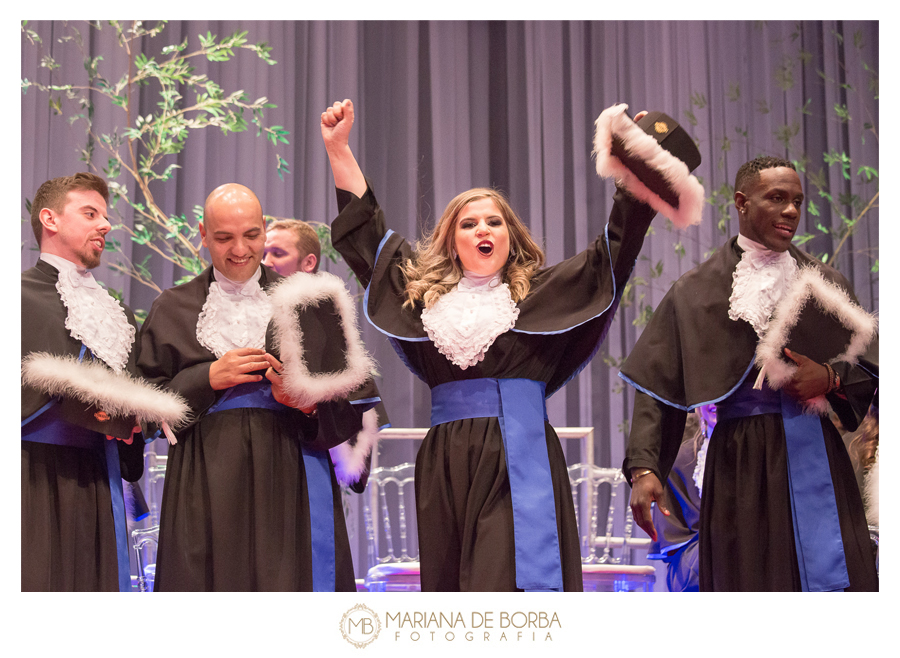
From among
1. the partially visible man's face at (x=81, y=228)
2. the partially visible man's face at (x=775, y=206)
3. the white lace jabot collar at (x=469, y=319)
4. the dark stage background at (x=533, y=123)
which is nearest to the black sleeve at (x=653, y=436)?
the white lace jabot collar at (x=469, y=319)

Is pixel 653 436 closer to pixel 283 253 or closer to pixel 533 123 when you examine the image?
pixel 283 253

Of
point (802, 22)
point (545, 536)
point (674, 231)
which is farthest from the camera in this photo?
point (674, 231)

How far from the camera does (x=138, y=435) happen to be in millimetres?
3432

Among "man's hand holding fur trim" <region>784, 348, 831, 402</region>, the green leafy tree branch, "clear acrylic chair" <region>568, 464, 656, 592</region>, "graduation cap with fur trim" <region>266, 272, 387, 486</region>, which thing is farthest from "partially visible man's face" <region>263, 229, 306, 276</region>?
"man's hand holding fur trim" <region>784, 348, 831, 402</region>

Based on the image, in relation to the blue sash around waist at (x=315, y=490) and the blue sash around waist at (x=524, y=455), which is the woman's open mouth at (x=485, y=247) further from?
the blue sash around waist at (x=315, y=490)

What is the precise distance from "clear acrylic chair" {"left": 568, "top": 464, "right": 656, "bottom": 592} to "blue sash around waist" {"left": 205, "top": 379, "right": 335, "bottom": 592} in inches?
49.2

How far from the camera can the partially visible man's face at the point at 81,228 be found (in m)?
3.40

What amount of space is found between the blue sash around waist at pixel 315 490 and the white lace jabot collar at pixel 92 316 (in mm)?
399

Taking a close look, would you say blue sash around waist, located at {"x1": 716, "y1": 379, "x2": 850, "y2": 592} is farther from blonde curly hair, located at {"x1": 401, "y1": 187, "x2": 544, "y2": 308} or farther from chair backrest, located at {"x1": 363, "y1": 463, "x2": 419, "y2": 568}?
chair backrest, located at {"x1": 363, "y1": 463, "x2": 419, "y2": 568}

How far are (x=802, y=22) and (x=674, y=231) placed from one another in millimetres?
1335

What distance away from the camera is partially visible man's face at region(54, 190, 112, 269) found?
3.40 m

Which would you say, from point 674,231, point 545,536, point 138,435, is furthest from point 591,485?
point 138,435

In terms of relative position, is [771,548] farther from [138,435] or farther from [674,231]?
[674,231]

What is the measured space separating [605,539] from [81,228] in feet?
9.90
